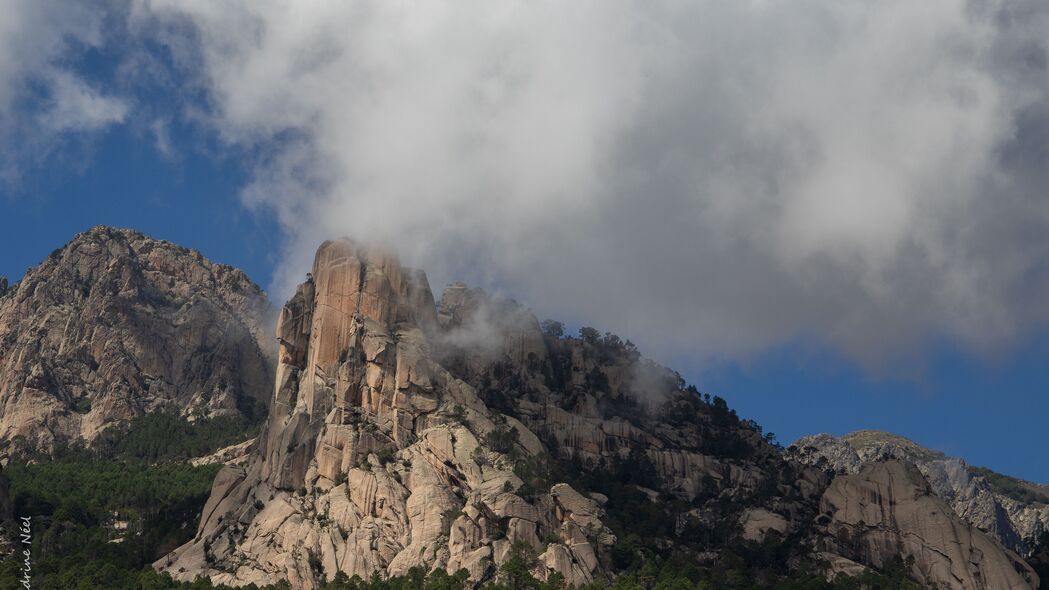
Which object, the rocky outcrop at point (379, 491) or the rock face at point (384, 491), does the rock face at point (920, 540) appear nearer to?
the rock face at point (384, 491)

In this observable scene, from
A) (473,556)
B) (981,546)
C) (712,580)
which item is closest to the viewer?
(473,556)

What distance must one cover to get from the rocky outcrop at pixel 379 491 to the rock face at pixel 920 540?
1477 inches

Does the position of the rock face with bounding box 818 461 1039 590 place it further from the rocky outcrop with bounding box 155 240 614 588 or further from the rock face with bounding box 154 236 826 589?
the rocky outcrop with bounding box 155 240 614 588

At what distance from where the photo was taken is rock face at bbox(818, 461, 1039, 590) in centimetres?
18575

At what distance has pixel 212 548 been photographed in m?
177

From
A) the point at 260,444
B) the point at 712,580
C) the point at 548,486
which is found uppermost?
the point at 260,444

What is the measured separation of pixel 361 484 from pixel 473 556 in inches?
828

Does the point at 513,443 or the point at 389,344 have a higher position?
the point at 389,344

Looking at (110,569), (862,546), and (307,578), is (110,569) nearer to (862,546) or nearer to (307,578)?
(307,578)

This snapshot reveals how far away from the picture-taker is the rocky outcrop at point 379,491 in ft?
550

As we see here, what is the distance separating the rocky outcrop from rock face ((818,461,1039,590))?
123ft

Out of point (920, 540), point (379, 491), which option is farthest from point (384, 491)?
point (920, 540)

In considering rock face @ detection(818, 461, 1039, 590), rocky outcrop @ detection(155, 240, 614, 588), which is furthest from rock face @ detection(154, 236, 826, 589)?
rock face @ detection(818, 461, 1039, 590)

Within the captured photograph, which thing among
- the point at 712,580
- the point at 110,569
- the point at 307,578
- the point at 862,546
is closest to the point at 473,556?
the point at 307,578
